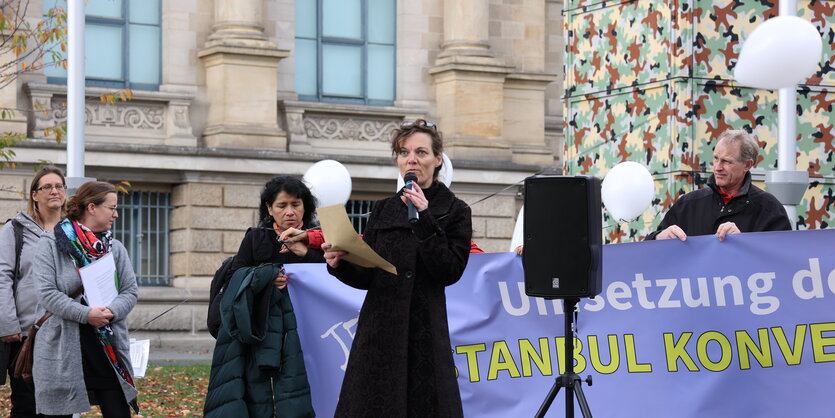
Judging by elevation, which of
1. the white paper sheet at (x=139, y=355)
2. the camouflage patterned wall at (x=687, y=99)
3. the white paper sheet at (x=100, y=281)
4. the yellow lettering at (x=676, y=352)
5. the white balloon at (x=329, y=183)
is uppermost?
the camouflage patterned wall at (x=687, y=99)

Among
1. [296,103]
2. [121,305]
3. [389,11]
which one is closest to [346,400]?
[121,305]

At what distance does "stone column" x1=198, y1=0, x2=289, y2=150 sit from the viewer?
27.5 meters

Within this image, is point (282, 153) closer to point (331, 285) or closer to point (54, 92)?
point (54, 92)

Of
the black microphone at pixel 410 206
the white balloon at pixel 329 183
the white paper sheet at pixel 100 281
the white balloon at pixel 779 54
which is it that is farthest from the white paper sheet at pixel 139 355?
the white balloon at pixel 779 54

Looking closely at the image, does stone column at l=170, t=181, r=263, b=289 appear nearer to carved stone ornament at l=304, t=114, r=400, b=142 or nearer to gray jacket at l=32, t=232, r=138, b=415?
carved stone ornament at l=304, t=114, r=400, b=142

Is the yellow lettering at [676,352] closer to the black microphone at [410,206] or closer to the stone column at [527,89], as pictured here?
the black microphone at [410,206]

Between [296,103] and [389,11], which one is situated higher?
[389,11]

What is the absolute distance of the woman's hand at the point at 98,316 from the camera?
9211 mm

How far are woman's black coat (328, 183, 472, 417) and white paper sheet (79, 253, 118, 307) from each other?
2333mm

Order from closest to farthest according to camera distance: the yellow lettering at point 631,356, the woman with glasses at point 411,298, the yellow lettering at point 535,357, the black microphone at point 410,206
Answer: the black microphone at point 410,206 → the woman with glasses at point 411,298 → the yellow lettering at point 631,356 → the yellow lettering at point 535,357

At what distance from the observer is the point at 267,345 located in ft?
29.0

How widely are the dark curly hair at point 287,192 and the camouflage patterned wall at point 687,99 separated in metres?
4.02

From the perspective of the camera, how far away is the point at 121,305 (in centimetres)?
940

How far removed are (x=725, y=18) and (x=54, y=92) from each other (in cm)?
1608
